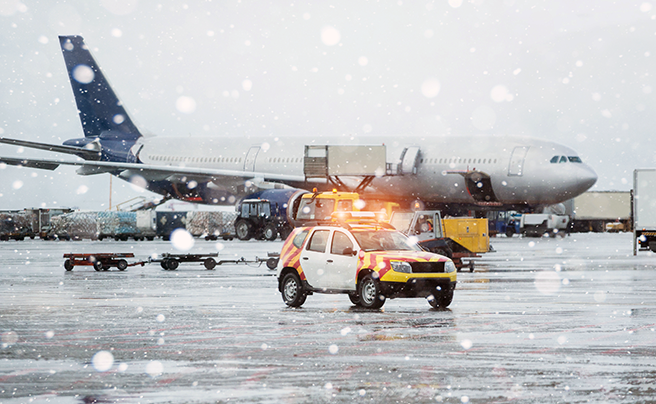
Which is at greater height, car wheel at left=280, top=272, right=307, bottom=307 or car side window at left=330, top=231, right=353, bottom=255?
car side window at left=330, top=231, right=353, bottom=255

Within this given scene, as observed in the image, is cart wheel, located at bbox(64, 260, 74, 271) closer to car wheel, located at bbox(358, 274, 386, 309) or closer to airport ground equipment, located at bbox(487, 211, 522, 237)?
car wheel, located at bbox(358, 274, 386, 309)

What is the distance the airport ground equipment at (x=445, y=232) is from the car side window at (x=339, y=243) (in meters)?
8.99

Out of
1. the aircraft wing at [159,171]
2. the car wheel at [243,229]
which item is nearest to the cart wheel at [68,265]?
the aircraft wing at [159,171]

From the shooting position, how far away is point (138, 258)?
3095 centimetres

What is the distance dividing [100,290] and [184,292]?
1927 millimetres

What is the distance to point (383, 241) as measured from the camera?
55.0 ft

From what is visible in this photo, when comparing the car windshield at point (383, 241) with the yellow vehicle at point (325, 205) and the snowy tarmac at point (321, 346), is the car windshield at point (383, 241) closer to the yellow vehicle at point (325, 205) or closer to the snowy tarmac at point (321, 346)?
the snowy tarmac at point (321, 346)

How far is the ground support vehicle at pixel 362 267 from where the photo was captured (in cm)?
1506

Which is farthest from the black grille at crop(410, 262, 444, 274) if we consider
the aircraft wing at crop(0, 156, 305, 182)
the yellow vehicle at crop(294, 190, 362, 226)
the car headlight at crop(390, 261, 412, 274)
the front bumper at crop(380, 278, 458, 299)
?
the aircraft wing at crop(0, 156, 305, 182)

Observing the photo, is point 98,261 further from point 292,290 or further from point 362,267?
point 362,267

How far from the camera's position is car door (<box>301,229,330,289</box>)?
15.9 meters

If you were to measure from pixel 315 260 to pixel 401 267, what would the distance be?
5.65 ft

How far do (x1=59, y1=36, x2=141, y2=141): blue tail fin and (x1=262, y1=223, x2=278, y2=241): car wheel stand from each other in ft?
51.2

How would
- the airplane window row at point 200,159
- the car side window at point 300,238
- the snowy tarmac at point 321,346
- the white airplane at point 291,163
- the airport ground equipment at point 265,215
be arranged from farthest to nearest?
the airplane window row at point 200,159
the airport ground equipment at point 265,215
the white airplane at point 291,163
the car side window at point 300,238
the snowy tarmac at point 321,346
